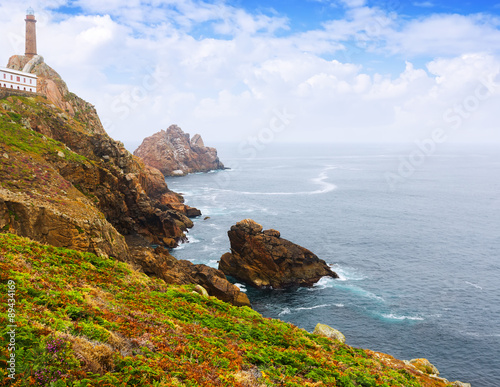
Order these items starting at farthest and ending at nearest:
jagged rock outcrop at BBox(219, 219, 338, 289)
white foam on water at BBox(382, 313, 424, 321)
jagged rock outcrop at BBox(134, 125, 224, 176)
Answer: jagged rock outcrop at BBox(134, 125, 224, 176) < jagged rock outcrop at BBox(219, 219, 338, 289) < white foam on water at BBox(382, 313, 424, 321)

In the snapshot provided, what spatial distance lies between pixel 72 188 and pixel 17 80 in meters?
37.4

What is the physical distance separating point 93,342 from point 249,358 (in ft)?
23.4

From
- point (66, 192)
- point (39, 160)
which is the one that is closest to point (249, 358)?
point (66, 192)

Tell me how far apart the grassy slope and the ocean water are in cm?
2296

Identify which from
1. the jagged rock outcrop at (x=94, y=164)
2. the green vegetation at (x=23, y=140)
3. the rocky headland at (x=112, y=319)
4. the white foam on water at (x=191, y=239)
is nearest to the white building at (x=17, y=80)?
the jagged rock outcrop at (x=94, y=164)

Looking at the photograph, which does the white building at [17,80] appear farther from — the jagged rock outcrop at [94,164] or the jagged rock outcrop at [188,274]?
the jagged rock outcrop at [188,274]

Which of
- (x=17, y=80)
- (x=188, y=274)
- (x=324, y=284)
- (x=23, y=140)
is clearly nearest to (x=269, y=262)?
(x=324, y=284)

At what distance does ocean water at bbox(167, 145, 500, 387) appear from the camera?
44.7 meters

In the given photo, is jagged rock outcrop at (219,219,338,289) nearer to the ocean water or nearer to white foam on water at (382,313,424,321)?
the ocean water

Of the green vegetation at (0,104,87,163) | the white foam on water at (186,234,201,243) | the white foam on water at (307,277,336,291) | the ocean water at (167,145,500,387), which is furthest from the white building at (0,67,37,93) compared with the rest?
the white foam on water at (307,277,336,291)

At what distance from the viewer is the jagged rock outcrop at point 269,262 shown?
60438 mm

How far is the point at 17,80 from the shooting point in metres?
63.9

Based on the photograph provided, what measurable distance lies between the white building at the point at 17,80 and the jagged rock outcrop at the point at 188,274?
40.5 m

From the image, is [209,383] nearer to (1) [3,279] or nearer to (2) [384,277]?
(1) [3,279]
